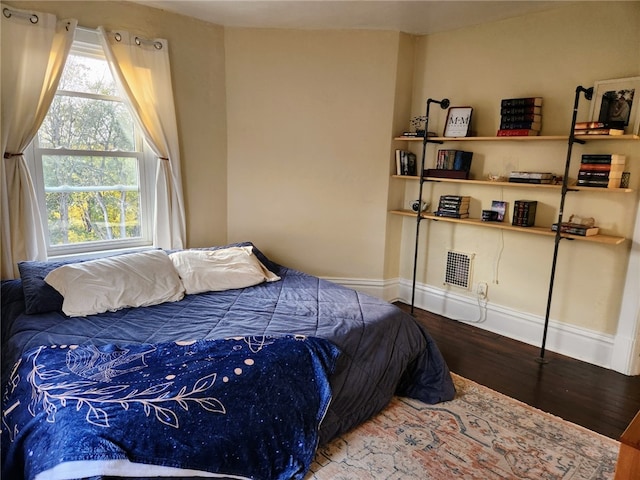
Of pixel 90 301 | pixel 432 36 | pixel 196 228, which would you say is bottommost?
pixel 90 301

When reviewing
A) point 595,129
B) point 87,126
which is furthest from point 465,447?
point 87,126

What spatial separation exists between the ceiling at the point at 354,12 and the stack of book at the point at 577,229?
152 cm

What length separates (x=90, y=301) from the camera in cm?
227

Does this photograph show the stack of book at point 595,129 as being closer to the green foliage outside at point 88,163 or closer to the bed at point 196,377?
the bed at point 196,377

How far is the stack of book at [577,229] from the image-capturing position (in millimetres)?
2701

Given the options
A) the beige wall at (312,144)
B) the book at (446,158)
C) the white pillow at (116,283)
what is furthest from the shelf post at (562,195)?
the white pillow at (116,283)

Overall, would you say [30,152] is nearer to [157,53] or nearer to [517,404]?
[157,53]

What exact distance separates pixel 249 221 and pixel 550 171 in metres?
2.46

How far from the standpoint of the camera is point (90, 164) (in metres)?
2.98

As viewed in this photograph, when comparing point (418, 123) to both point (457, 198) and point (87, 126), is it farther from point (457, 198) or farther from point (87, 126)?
point (87, 126)

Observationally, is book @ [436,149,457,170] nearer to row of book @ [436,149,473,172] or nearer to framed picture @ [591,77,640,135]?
row of book @ [436,149,473,172]

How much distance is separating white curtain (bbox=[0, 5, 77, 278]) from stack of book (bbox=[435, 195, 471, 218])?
291 cm

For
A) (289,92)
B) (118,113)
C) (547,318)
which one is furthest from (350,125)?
(547,318)

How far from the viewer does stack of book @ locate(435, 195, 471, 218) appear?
11.1 ft
